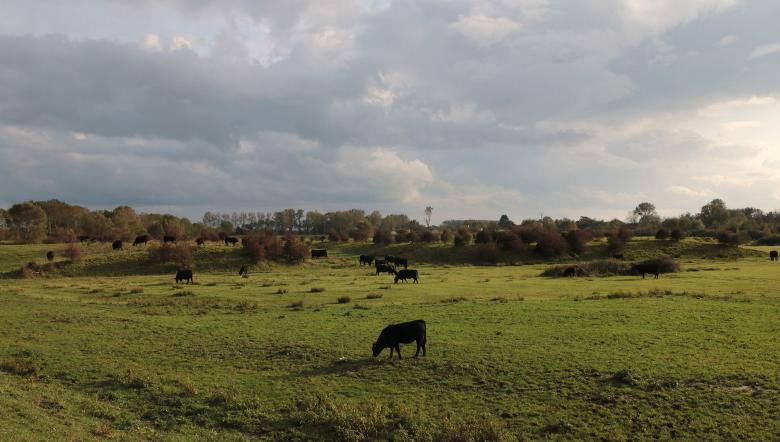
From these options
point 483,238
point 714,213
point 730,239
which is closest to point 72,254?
point 483,238

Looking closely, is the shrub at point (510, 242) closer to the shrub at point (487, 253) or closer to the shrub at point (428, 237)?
the shrub at point (487, 253)

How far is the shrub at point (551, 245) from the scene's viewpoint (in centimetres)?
9188

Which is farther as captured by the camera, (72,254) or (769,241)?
(769,241)

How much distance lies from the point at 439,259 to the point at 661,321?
66.8 meters

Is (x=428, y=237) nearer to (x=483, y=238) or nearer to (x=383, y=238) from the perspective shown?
(x=383, y=238)

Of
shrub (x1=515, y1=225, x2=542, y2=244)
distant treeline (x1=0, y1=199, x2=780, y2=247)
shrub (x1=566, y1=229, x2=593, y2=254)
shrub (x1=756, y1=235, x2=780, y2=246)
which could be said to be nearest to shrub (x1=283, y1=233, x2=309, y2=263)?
distant treeline (x1=0, y1=199, x2=780, y2=247)

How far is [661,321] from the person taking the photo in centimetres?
2406

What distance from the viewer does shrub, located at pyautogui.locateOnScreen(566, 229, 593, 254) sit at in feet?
306

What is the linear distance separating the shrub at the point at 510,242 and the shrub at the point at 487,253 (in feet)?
11.0

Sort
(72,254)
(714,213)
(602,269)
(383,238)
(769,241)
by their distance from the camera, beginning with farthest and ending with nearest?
(714,213)
(769,241)
(383,238)
(72,254)
(602,269)

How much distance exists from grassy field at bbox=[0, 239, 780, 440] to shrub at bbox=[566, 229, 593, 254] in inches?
2419

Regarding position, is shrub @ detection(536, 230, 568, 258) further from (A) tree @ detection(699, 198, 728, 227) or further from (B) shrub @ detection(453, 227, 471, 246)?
(A) tree @ detection(699, 198, 728, 227)

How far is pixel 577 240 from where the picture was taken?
94.1 metres

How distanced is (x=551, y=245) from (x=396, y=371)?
265 feet
